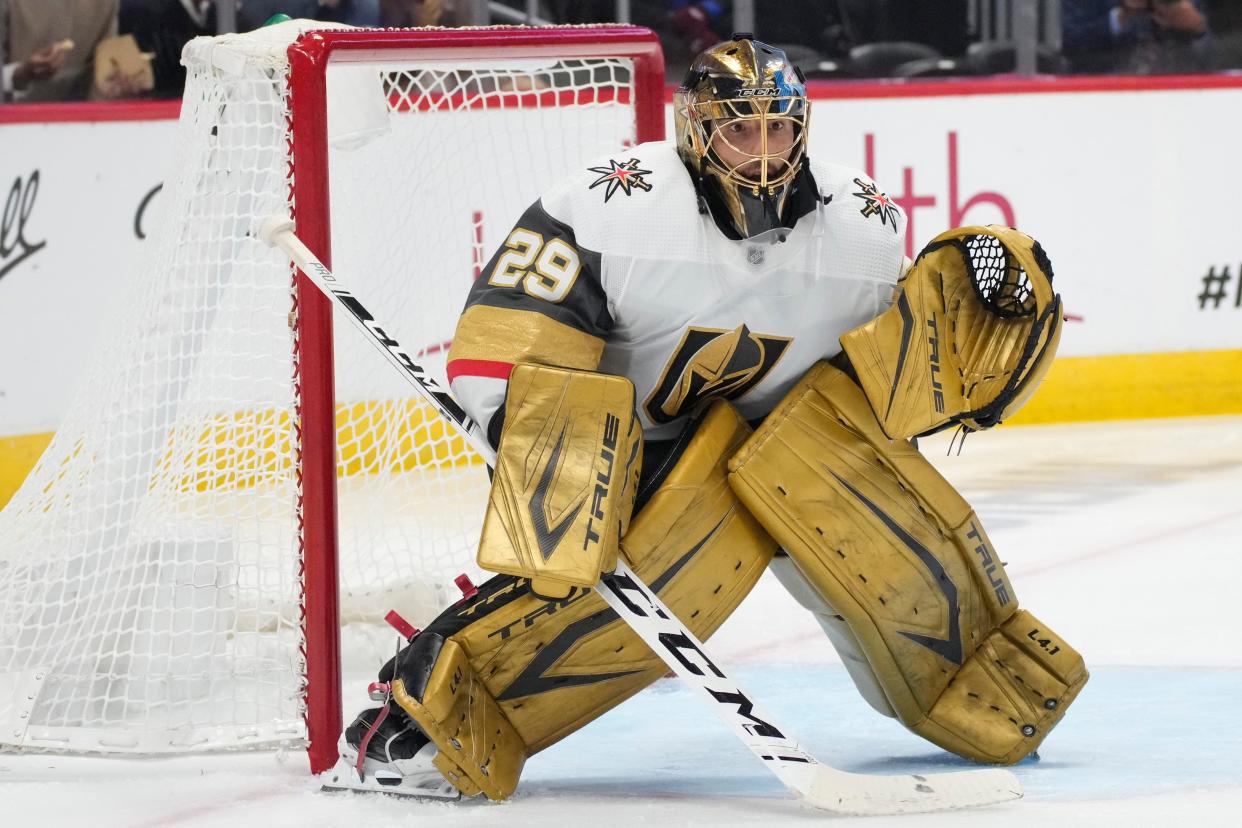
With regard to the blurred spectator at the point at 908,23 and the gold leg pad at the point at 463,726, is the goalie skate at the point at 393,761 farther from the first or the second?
the blurred spectator at the point at 908,23

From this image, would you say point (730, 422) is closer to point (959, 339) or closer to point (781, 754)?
point (959, 339)

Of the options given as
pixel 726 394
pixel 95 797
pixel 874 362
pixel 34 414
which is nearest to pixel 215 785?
pixel 95 797

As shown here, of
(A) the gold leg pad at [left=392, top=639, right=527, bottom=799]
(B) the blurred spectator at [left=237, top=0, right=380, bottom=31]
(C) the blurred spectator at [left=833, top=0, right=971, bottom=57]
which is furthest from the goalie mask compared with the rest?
(C) the blurred spectator at [left=833, top=0, right=971, bottom=57]

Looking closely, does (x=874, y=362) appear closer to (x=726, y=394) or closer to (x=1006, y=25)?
(x=726, y=394)

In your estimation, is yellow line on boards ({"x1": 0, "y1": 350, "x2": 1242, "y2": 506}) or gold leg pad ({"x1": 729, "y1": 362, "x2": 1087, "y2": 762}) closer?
gold leg pad ({"x1": 729, "y1": 362, "x2": 1087, "y2": 762})

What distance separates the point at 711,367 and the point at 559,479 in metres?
0.28

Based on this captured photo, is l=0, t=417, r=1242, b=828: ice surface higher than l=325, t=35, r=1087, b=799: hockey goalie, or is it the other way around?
l=325, t=35, r=1087, b=799: hockey goalie

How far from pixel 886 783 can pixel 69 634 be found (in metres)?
1.17

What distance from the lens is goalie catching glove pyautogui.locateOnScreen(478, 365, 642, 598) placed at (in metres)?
1.99

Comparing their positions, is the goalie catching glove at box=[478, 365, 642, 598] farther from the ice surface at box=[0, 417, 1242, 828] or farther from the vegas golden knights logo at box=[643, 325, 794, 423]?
the ice surface at box=[0, 417, 1242, 828]

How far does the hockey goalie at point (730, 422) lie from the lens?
2090 millimetres

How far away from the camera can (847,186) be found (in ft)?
7.38

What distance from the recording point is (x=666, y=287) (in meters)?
2.14

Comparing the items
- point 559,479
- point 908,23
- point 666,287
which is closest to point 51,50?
point 908,23
